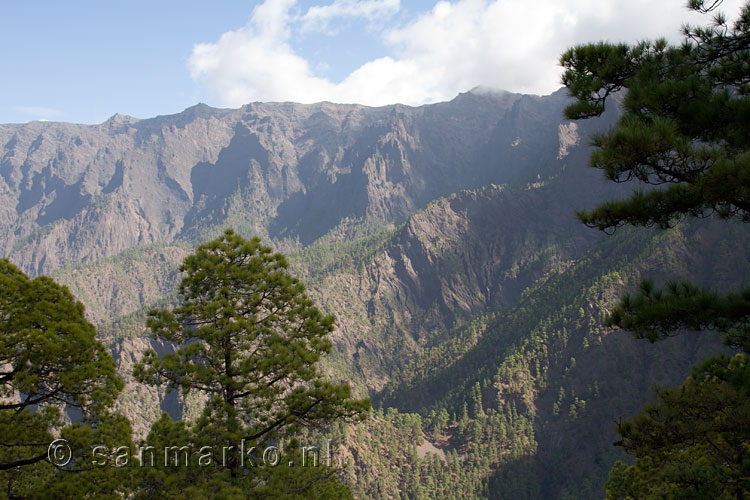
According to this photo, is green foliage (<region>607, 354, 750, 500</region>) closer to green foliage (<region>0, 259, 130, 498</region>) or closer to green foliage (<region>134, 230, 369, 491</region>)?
green foliage (<region>134, 230, 369, 491</region>)

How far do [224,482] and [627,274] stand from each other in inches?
6850

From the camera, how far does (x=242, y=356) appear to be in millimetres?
16422

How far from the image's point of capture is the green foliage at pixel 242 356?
15484mm

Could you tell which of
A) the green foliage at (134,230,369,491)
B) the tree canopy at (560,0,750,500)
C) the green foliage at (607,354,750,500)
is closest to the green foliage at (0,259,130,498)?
the green foliage at (134,230,369,491)

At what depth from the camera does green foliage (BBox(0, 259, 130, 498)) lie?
1313cm

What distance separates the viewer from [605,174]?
1141 centimetres

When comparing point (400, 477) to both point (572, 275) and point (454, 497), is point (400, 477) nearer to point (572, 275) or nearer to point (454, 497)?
point (454, 497)

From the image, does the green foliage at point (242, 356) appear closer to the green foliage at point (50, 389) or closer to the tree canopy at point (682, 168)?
the green foliage at point (50, 389)

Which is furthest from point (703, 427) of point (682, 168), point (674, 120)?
point (674, 120)

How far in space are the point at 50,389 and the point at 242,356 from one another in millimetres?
5473

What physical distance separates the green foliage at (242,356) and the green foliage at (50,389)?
5.14 feet

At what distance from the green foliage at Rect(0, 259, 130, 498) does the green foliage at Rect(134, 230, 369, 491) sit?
1567 mm

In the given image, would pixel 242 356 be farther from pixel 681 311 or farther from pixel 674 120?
pixel 674 120

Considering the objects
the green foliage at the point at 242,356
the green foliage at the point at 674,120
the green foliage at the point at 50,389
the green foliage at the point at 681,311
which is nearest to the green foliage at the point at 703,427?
the green foliage at the point at 681,311
